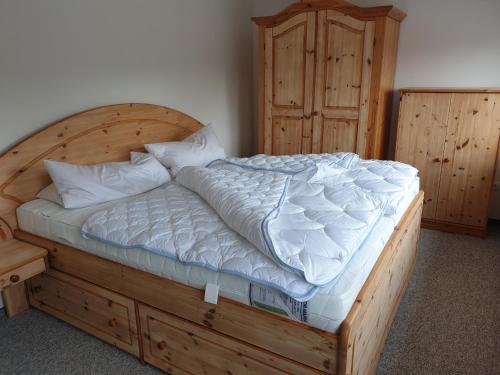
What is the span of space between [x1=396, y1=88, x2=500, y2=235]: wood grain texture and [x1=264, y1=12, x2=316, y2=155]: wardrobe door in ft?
2.74

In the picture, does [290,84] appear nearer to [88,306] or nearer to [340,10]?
[340,10]

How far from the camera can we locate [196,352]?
5.55 ft

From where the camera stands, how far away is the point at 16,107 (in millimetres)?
2260

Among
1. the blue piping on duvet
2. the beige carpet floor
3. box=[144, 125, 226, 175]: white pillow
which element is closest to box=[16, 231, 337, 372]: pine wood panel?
the blue piping on duvet

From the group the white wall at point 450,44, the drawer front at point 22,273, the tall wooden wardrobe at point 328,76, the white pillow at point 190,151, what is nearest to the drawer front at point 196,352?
the drawer front at point 22,273

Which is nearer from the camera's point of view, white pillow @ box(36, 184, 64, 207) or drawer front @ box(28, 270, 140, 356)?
drawer front @ box(28, 270, 140, 356)

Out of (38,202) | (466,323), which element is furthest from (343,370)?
(38,202)

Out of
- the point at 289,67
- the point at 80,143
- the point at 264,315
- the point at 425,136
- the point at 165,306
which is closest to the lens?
the point at 264,315

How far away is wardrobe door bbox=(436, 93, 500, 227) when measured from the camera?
3068 millimetres

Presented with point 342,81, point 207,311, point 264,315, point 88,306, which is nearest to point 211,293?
point 207,311

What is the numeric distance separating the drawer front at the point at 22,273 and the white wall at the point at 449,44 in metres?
3.27

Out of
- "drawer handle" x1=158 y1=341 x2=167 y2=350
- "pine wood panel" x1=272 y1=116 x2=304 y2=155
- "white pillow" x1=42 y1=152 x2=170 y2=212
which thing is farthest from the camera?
"pine wood panel" x1=272 y1=116 x2=304 y2=155

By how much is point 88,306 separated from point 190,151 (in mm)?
1369

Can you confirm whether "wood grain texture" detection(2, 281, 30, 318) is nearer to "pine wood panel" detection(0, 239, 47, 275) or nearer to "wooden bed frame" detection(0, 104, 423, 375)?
"wooden bed frame" detection(0, 104, 423, 375)
